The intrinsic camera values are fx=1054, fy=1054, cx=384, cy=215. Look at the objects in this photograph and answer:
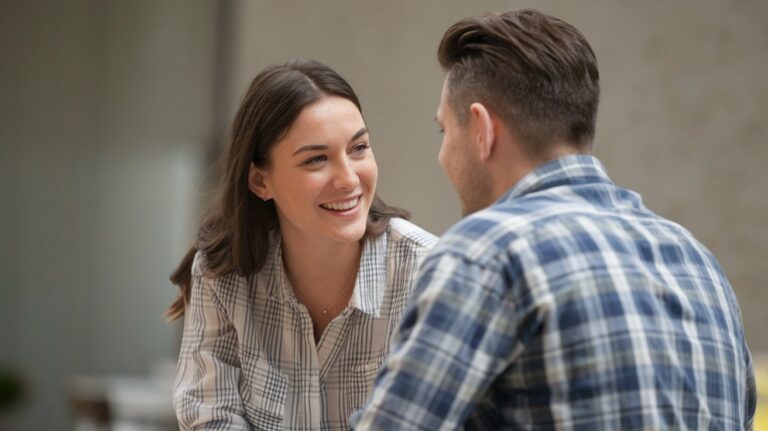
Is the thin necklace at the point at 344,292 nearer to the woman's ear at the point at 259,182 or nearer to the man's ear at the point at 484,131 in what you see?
the woman's ear at the point at 259,182

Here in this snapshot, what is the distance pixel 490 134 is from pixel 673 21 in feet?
10.9

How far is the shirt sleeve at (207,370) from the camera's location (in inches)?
82.3

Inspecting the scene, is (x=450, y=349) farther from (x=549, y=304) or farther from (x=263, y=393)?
(x=263, y=393)

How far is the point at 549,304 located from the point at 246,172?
1064mm

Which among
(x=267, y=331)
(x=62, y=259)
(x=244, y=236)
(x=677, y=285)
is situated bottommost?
(x=62, y=259)

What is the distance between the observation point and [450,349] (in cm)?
120

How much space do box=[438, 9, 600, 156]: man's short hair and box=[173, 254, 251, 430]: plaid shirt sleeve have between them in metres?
0.93

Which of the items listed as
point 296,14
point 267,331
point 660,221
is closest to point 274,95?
point 267,331

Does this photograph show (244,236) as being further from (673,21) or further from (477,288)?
(673,21)

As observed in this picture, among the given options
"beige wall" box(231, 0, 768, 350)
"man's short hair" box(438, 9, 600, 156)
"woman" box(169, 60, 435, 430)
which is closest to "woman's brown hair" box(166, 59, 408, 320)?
"woman" box(169, 60, 435, 430)

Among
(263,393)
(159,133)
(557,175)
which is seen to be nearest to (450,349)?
(557,175)

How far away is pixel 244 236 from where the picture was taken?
2156 millimetres

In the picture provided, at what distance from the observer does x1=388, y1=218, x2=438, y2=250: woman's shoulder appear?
6.97ft

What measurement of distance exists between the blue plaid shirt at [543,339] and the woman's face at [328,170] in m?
0.78
